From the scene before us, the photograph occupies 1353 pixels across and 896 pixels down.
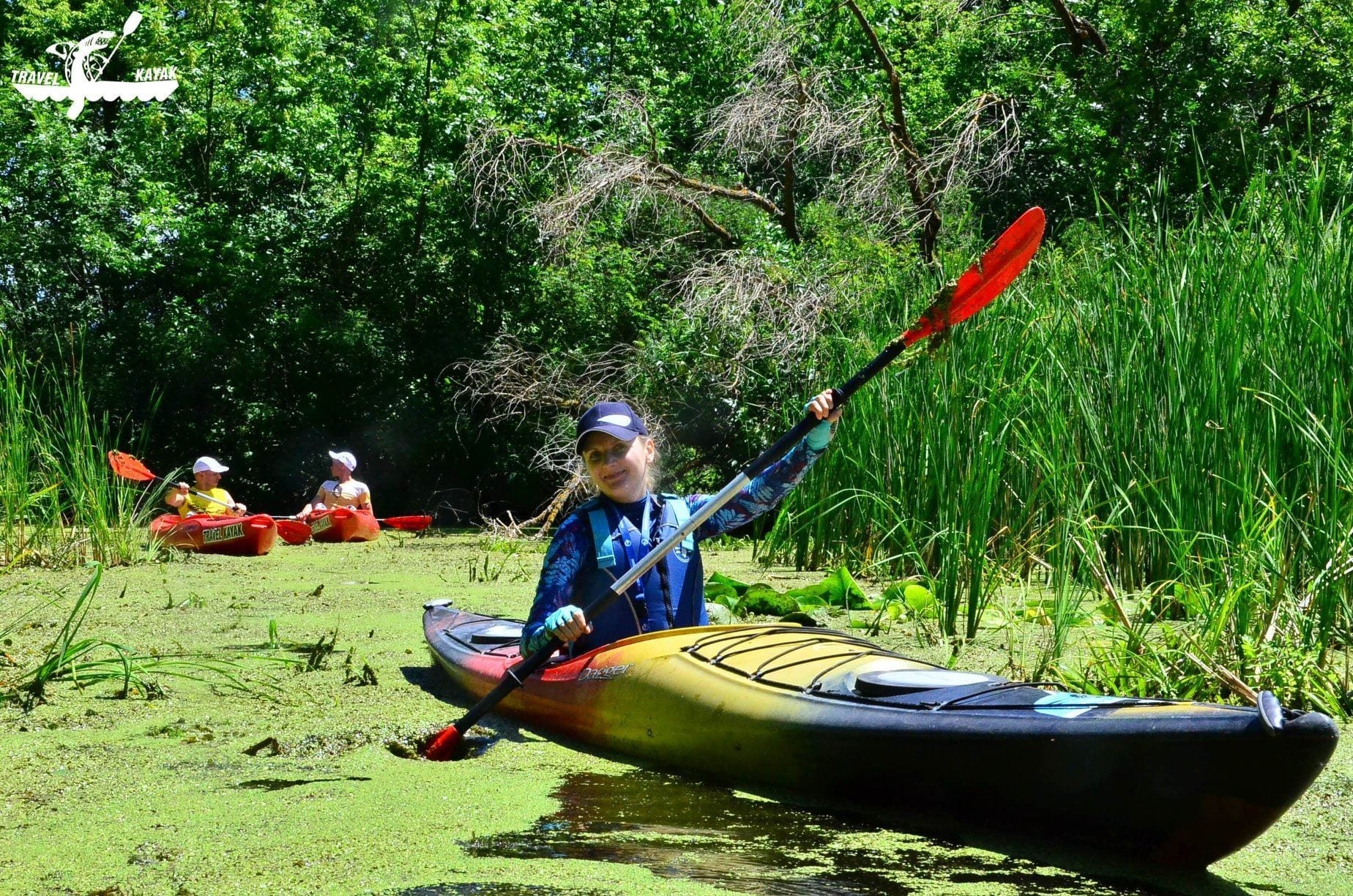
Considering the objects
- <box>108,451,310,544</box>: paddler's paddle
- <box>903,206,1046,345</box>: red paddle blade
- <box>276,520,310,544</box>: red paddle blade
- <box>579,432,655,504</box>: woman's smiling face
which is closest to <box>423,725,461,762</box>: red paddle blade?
<box>579,432,655,504</box>: woman's smiling face

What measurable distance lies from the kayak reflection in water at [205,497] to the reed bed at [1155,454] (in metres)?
5.32

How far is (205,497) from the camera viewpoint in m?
9.20

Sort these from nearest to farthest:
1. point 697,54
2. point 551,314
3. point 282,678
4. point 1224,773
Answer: point 1224,773
point 282,678
point 551,314
point 697,54

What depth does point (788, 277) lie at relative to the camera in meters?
9.14

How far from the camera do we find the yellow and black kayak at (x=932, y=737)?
2020 millimetres

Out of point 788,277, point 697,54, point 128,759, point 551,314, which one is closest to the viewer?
point 128,759

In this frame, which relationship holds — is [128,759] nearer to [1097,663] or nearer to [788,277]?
[1097,663]

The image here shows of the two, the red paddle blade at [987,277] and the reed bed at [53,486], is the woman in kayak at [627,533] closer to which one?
the red paddle blade at [987,277]

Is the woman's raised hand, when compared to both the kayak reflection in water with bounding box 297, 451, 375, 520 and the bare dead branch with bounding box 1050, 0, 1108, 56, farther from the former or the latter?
the bare dead branch with bounding box 1050, 0, 1108, 56

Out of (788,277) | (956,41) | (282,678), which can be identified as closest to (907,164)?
(788,277)

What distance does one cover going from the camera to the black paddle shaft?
3.19 metres

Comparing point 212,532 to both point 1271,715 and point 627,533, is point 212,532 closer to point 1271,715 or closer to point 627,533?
point 627,533

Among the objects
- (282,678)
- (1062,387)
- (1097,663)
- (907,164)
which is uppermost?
(907,164)

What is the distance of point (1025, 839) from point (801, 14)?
9724 millimetres
